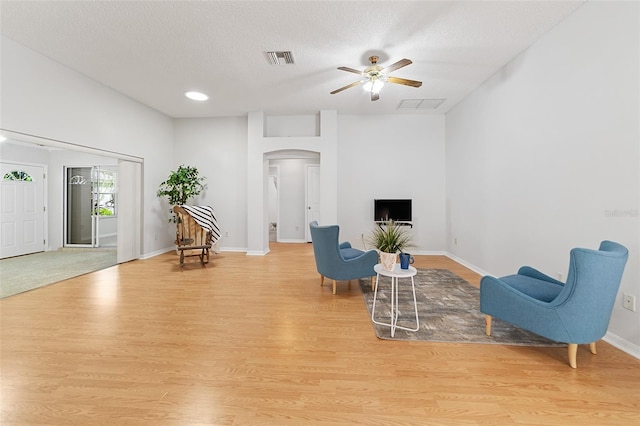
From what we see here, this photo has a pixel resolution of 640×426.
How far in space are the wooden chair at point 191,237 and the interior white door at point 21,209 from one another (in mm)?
3522

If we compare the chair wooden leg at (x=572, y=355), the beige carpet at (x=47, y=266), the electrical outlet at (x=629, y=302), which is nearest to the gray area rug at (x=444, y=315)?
the chair wooden leg at (x=572, y=355)

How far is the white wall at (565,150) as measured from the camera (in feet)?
7.22

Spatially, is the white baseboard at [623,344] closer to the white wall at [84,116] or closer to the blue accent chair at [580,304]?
the blue accent chair at [580,304]

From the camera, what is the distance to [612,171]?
90.9 inches

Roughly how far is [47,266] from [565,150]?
797 cm

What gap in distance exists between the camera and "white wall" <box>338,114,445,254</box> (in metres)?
6.07

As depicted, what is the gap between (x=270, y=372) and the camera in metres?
1.95

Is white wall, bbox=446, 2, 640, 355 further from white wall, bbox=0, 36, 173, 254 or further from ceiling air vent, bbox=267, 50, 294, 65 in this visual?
white wall, bbox=0, 36, 173, 254

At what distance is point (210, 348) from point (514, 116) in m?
4.50

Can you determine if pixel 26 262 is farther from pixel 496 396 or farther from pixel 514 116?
pixel 514 116

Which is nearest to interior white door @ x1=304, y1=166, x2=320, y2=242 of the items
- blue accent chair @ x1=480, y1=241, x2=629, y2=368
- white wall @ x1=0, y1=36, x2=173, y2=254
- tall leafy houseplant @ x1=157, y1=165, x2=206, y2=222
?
tall leafy houseplant @ x1=157, y1=165, x2=206, y2=222

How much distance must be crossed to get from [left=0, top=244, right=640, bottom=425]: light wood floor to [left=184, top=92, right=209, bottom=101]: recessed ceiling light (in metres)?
3.65

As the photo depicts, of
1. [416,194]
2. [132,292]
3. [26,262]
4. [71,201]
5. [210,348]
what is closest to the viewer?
[210,348]

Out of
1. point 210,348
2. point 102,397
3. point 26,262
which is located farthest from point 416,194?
point 26,262
